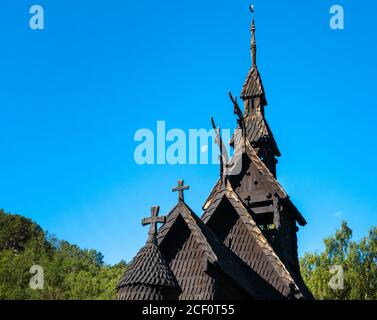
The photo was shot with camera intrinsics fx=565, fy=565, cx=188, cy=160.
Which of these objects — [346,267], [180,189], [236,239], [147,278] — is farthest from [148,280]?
[346,267]

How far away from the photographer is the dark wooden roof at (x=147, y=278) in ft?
44.7

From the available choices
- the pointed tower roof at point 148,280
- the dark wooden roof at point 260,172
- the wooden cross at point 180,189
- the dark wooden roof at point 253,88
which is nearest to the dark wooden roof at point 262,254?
the dark wooden roof at point 260,172

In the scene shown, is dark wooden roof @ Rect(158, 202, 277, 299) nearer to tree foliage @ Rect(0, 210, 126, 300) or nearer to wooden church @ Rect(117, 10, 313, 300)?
wooden church @ Rect(117, 10, 313, 300)

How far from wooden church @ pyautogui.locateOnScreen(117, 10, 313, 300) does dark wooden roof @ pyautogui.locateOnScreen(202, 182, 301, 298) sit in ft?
0.11

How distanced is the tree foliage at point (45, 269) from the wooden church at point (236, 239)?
4008cm

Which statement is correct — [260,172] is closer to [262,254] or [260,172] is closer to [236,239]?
[236,239]

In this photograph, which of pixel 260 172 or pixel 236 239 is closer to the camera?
pixel 236 239

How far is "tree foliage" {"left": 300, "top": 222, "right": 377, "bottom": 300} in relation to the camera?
137 feet

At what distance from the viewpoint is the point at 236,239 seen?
20.8m

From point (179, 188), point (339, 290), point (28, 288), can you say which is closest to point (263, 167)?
point (179, 188)

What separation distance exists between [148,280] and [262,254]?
23.8 ft

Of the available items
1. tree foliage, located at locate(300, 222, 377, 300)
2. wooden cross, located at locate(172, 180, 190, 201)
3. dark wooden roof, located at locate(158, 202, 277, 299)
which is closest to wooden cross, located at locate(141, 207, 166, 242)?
dark wooden roof, located at locate(158, 202, 277, 299)

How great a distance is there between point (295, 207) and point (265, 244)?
5575 millimetres
